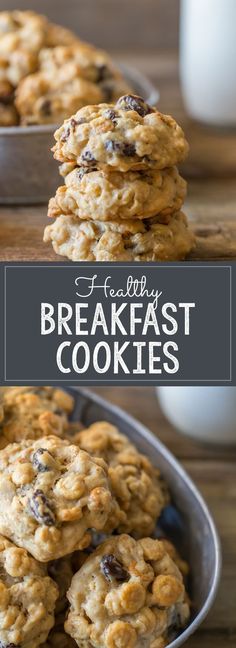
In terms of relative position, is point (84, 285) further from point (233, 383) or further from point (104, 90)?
point (104, 90)

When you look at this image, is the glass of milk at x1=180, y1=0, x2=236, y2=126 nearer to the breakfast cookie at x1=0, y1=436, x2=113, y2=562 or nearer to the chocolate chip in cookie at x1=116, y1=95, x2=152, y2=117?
the chocolate chip in cookie at x1=116, y1=95, x2=152, y2=117

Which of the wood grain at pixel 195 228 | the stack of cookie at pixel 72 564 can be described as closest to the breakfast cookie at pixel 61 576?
the stack of cookie at pixel 72 564

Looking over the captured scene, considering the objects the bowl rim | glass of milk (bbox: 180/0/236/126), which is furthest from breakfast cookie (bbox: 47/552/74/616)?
glass of milk (bbox: 180/0/236/126)

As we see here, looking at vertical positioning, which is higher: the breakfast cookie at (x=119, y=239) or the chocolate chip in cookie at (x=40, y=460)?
the breakfast cookie at (x=119, y=239)

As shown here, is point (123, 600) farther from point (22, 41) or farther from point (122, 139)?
point (22, 41)

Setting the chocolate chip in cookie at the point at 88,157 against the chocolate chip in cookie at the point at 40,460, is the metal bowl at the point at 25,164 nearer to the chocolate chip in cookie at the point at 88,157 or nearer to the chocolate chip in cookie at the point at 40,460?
the chocolate chip in cookie at the point at 88,157

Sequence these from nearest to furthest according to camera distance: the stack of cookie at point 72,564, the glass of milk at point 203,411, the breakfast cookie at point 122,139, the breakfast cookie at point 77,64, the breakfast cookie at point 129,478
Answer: the breakfast cookie at point 122,139 < the stack of cookie at point 72,564 < the breakfast cookie at point 129,478 < the breakfast cookie at point 77,64 < the glass of milk at point 203,411

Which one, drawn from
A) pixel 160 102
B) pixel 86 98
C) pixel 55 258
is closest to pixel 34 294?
pixel 55 258
